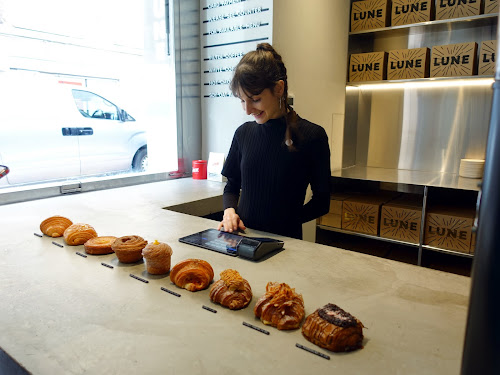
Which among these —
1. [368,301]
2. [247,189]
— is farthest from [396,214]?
[368,301]

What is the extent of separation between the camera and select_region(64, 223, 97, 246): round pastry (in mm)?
1254

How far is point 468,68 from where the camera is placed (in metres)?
2.57

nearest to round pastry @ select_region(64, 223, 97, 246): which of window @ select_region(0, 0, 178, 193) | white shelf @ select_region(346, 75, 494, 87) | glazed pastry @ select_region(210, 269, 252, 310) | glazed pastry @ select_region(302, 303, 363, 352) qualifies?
glazed pastry @ select_region(210, 269, 252, 310)

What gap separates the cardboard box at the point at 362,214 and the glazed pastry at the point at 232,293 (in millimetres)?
1993

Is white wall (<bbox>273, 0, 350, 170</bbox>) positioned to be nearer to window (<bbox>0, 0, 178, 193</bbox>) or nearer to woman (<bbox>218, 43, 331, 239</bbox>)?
window (<bbox>0, 0, 178, 193</bbox>)

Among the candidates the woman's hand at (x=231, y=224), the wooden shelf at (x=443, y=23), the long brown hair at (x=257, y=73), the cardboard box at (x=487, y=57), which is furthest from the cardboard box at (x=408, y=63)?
the woman's hand at (x=231, y=224)

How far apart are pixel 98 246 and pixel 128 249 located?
0.48ft

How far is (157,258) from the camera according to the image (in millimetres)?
1021

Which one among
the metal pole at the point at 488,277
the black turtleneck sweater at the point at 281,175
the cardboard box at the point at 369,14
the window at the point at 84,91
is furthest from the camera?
the cardboard box at the point at 369,14

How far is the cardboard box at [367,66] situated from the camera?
2.91 m

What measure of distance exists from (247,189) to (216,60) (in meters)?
1.41

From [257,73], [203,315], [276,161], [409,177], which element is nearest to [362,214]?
[409,177]

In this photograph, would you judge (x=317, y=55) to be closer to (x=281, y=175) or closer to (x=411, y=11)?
(x=411, y=11)

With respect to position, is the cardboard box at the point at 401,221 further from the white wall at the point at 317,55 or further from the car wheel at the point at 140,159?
the car wheel at the point at 140,159
